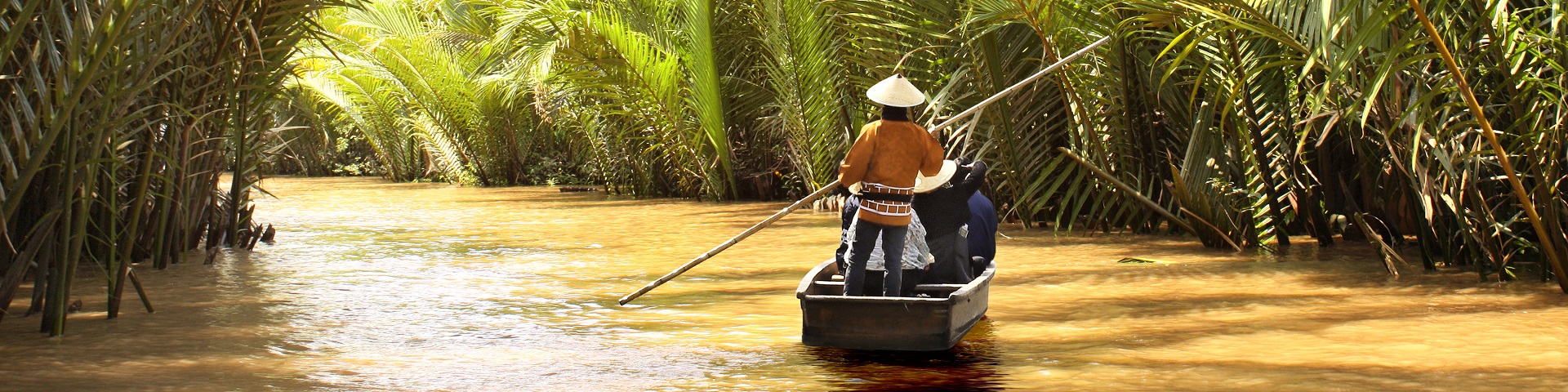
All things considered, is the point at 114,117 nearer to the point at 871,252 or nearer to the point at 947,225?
the point at 871,252

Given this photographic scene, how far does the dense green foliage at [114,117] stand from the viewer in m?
5.47

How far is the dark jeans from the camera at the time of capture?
6027 mm

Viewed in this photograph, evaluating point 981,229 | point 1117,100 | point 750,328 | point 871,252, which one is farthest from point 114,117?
point 1117,100

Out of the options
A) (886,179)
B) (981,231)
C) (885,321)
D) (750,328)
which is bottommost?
(750,328)

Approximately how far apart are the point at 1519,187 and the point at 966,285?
2.73 m

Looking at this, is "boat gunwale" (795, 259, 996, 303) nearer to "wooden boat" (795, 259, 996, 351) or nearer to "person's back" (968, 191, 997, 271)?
"wooden boat" (795, 259, 996, 351)

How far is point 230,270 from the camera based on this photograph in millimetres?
9406

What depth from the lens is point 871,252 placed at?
6062 millimetres

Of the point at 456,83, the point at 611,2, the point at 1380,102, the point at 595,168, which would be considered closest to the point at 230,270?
the point at 1380,102

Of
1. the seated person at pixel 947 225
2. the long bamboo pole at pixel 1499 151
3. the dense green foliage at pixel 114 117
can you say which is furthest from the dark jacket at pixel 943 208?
the dense green foliage at pixel 114 117

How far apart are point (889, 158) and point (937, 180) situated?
37cm

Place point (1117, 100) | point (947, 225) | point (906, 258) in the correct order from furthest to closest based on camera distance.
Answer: point (1117, 100), point (947, 225), point (906, 258)

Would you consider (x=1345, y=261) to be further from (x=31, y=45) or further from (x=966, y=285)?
(x=31, y=45)

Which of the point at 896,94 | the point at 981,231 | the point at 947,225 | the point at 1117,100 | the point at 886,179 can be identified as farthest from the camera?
the point at 1117,100
